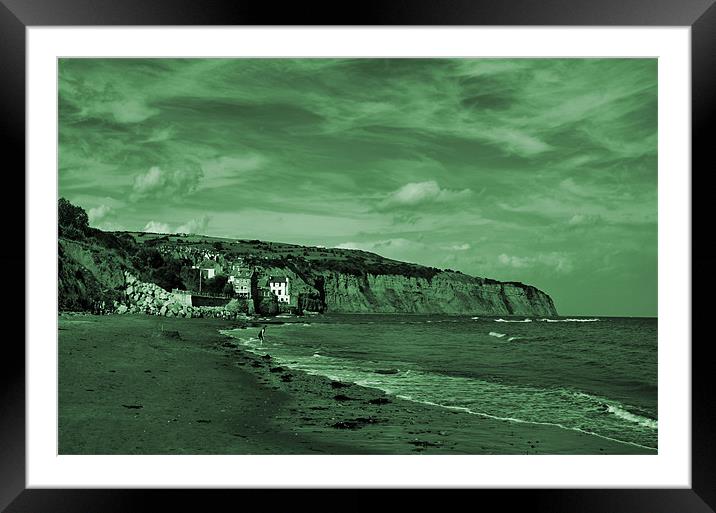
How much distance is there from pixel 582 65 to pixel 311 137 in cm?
722

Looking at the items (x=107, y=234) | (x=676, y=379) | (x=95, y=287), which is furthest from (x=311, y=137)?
(x=676, y=379)

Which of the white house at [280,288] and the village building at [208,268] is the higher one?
the village building at [208,268]

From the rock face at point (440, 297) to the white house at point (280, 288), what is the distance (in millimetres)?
1528

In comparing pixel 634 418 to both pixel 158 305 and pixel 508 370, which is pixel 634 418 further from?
pixel 158 305

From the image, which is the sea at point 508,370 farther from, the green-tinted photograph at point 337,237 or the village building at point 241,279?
the village building at point 241,279

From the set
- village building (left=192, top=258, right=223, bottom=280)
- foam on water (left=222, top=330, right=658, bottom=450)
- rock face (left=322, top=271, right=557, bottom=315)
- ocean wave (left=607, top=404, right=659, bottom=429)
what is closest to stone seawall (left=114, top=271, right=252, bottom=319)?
village building (left=192, top=258, right=223, bottom=280)

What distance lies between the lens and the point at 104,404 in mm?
5402

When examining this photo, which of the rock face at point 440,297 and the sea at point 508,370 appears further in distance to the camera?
the rock face at point 440,297

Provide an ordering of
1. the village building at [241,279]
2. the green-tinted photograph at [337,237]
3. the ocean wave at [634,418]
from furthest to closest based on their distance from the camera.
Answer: the village building at [241,279] < the ocean wave at [634,418] < the green-tinted photograph at [337,237]

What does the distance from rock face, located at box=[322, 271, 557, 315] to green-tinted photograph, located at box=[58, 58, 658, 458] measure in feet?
4.81
